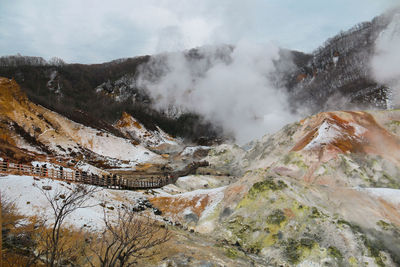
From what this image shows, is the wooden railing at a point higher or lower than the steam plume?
lower

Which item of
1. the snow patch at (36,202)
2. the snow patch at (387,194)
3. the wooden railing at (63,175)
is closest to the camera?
the snow patch at (36,202)

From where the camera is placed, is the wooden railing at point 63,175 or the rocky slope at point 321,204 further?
the wooden railing at point 63,175

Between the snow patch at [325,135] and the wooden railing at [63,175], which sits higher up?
the snow patch at [325,135]

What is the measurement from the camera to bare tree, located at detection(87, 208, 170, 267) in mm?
7758

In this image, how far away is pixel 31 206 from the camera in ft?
48.1

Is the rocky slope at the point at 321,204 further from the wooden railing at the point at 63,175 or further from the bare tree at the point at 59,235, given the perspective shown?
the bare tree at the point at 59,235

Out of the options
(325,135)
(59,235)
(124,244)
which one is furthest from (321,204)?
(59,235)

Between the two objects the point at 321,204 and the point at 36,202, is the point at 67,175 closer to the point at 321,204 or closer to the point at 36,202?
the point at 36,202

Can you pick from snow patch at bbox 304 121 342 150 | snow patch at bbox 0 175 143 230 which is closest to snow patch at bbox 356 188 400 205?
snow patch at bbox 304 121 342 150

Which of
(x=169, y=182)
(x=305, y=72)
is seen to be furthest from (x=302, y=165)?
(x=305, y=72)

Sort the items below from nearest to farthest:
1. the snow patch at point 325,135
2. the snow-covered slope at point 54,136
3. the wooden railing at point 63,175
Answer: the wooden railing at point 63,175
the snow patch at point 325,135
the snow-covered slope at point 54,136

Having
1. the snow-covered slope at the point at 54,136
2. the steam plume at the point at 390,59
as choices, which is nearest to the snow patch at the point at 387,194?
the snow-covered slope at the point at 54,136

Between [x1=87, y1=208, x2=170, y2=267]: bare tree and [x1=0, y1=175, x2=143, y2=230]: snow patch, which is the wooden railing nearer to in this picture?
[x1=0, y1=175, x2=143, y2=230]: snow patch

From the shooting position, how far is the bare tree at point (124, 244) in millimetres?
7758
